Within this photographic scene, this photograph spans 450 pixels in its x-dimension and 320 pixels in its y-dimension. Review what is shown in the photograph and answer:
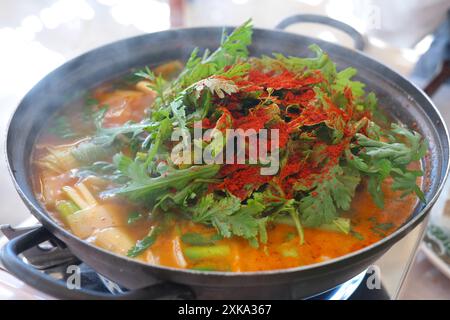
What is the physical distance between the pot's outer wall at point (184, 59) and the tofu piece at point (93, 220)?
13cm

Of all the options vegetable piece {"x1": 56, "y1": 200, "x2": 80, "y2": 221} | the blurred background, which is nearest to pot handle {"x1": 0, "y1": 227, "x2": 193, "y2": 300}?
vegetable piece {"x1": 56, "y1": 200, "x2": 80, "y2": 221}

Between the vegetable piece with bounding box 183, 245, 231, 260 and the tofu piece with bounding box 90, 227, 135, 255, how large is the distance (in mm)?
185

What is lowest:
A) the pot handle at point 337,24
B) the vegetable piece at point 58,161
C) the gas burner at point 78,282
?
the gas burner at point 78,282

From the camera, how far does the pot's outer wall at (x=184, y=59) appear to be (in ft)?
3.78

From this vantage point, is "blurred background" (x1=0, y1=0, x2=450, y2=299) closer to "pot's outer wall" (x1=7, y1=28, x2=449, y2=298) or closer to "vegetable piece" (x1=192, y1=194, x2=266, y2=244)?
"pot's outer wall" (x1=7, y1=28, x2=449, y2=298)

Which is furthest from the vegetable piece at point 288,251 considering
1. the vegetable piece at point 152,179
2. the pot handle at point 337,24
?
the pot handle at point 337,24

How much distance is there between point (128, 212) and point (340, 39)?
6.47 ft

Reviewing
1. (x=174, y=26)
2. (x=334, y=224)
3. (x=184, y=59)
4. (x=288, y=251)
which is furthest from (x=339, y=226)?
(x=174, y=26)

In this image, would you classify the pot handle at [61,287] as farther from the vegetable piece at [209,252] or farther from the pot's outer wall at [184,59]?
the vegetable piece at [209,252]

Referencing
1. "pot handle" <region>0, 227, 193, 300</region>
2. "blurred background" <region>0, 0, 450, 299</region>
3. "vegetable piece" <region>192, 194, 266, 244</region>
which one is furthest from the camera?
"blurred background" <region>0, 0, 450, 299</region>

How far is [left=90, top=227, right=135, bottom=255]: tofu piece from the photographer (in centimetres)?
141

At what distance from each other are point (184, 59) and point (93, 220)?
1012 mm

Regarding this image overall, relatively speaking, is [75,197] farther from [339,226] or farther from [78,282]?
[339,226]

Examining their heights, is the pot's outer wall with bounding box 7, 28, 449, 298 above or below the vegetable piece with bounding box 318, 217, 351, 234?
above
